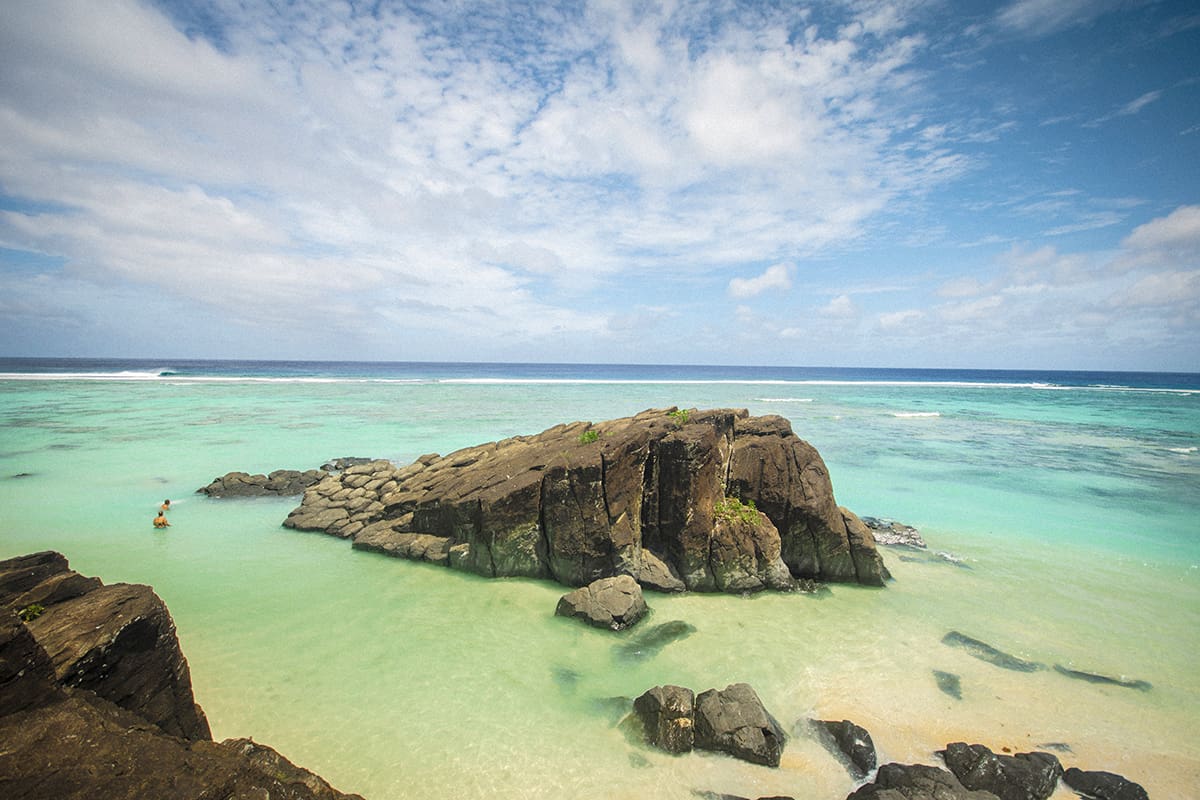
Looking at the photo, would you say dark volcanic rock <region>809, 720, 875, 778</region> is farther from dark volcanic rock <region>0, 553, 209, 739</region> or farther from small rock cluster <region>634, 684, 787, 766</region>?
dark volcanic rock <region>0, 553, 209, 739</region>

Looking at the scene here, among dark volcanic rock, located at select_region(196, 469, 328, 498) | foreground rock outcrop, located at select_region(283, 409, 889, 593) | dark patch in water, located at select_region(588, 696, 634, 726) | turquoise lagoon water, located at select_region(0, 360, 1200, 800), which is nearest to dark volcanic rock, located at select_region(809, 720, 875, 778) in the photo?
turquoise lagoon water, located at select_region(0, 360, 1200, 800)

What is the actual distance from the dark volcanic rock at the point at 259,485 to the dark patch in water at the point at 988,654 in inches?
855

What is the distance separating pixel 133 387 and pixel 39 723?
8030cm

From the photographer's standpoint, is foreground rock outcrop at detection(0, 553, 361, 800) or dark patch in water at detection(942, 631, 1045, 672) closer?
foreground rock outcrop at detection(0, 553, 361, 800)

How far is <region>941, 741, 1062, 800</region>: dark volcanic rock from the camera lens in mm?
6934

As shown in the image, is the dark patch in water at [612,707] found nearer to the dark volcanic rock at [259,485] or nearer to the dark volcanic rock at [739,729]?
the dark volcanic rock at [739,729]

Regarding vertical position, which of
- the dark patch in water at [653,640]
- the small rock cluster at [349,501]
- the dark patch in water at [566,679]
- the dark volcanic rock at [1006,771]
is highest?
the small rock cluster at [349,501]

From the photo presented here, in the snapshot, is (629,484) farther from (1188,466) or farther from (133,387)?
(133,387)

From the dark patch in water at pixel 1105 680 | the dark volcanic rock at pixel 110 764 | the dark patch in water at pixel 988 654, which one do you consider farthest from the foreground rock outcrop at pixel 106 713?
the dark patch in water at pixel 1105 680

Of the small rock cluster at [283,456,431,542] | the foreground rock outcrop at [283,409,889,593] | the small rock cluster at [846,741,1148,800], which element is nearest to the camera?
the small rock cluster at [846,741,1148,800]

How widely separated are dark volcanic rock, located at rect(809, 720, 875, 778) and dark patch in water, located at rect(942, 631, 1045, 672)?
423 centimetres

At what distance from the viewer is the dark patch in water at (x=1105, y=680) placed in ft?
31.0

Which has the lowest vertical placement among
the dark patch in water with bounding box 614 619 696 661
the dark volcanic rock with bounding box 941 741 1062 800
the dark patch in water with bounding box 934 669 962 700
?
the dark patch in water with bounding box 934 669 962 700

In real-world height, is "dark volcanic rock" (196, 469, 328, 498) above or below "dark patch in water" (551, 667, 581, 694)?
above
